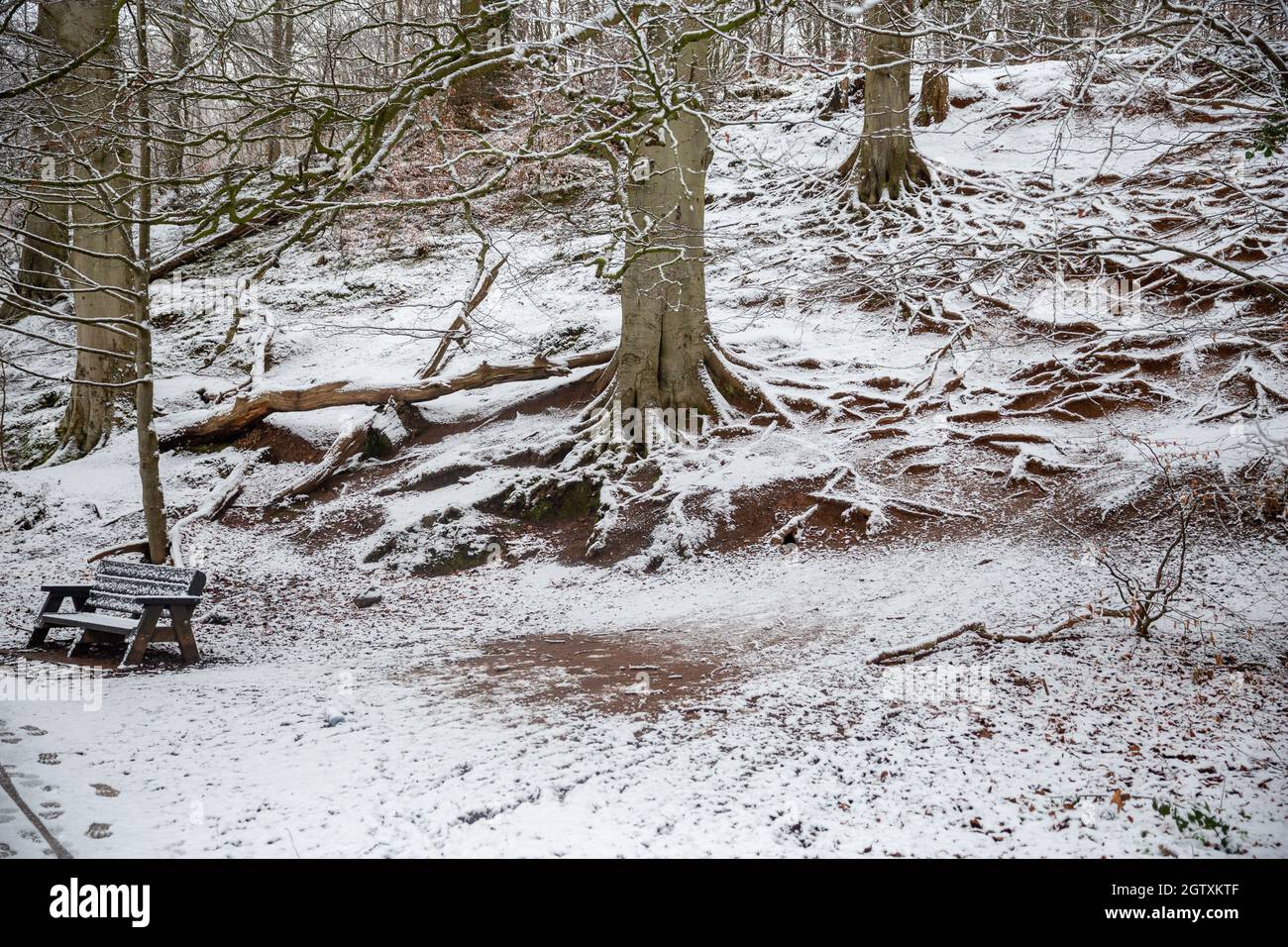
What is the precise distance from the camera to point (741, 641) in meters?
5.85

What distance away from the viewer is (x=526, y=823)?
334 centimetres

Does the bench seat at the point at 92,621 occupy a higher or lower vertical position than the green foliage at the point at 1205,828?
A: lower

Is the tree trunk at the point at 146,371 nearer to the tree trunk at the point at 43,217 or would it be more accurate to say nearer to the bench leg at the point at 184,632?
the tree trunk at the point at 43,217

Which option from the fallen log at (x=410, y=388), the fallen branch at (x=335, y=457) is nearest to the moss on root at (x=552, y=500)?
the fallen log at (x=410, y=388)

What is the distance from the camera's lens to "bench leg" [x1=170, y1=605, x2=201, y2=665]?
589 centimetres

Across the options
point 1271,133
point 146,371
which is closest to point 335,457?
point 146,371

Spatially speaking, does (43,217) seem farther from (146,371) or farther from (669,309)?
(669,309)

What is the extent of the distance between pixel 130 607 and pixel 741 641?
4.72m

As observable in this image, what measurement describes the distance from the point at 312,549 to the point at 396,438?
2.29 m

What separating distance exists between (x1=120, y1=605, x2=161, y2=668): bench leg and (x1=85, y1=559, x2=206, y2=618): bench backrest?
0.69 ft

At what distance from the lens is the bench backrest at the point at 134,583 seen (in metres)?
→ 6.00

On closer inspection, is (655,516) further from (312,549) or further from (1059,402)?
(1059,402)

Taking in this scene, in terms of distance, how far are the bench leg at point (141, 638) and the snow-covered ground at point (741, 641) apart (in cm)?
19

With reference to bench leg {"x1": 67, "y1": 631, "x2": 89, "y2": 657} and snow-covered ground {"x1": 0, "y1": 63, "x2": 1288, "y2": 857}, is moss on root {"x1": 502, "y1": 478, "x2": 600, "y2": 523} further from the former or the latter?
bench leg {"x1": 67, "y1": 631, "x2": 89, "y2": 657}
